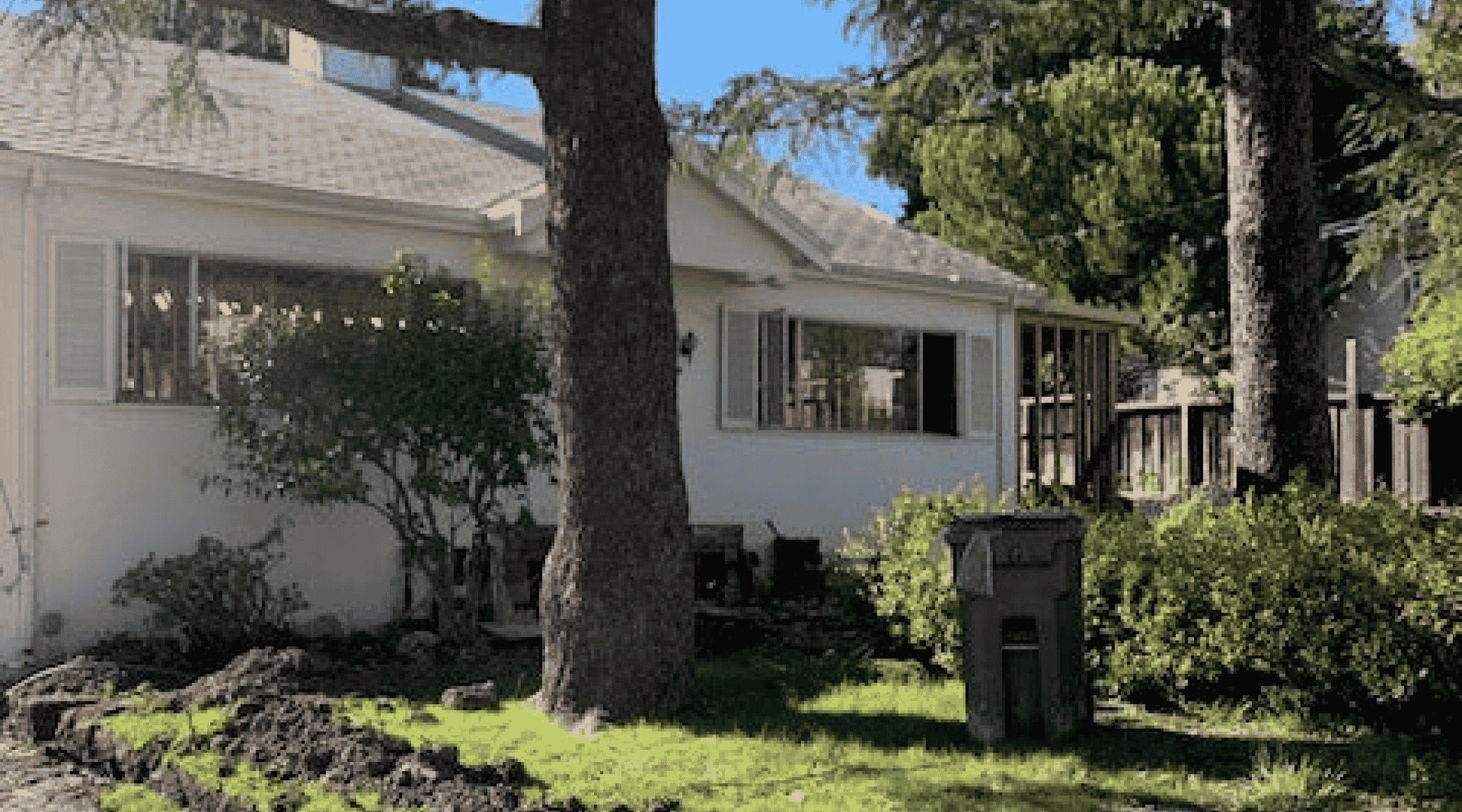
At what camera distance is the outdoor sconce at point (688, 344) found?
1392 centimetres

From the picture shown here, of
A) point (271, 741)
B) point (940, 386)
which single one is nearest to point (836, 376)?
point (940, 386)

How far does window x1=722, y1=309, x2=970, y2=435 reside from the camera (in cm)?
1455

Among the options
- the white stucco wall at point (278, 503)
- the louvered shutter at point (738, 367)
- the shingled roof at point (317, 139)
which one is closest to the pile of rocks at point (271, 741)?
the white stucco wall at point (278, 503)

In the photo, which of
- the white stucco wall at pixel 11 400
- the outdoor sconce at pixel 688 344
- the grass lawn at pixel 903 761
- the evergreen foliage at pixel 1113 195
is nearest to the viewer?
the grass lawn at pixel 903 761

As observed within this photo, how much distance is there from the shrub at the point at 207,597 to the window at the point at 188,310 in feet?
4.07

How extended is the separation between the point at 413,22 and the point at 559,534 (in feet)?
10.3

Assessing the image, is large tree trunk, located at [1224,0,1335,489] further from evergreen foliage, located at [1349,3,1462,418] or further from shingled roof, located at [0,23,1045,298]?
shingled roof, located at [0,23,1045,298]

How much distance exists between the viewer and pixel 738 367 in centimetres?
1448

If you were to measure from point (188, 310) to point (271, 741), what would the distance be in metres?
5.10

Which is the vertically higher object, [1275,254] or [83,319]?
[1275,254]

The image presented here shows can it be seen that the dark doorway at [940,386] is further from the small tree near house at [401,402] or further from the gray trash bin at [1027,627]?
the gray trash bin at [1027,627]

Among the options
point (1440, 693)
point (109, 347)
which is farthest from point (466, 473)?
point (1440, 693)

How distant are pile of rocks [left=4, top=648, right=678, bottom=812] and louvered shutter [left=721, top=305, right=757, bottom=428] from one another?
18.3 ft

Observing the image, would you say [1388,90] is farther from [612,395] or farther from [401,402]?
[401,402]
